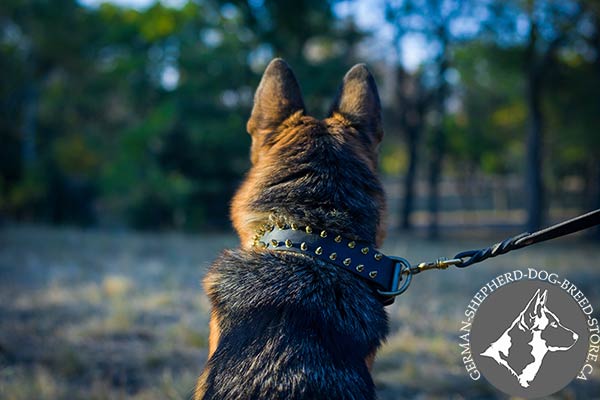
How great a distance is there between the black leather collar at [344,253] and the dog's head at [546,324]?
3.57 ft

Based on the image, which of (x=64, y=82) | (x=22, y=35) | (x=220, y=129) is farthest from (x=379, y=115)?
(x=64, y=82)

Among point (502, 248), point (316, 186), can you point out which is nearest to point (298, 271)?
point (316, 186)

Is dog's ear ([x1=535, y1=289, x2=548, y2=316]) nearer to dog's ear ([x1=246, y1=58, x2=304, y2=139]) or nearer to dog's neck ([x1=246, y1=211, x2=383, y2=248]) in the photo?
dog's neck ([x1=246, y1=211, x2=383, y2=248])

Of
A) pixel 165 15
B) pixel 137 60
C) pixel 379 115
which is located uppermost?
pixel 165 15

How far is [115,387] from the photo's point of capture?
15.3 ft

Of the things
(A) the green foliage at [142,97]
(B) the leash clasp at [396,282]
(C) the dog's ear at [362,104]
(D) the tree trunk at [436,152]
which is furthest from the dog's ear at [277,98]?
(D) the tree trunk at [436,152]

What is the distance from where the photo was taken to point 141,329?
6.54m

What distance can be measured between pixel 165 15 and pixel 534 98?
63.1 feet

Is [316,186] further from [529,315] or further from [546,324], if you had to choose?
[546,324]

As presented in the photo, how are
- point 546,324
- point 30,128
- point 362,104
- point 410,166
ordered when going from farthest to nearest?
point 410,166
point 30,128
point 546,324
point 362,104

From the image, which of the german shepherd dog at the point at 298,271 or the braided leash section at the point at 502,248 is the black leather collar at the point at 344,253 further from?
the braided leash section at the point at 502,248

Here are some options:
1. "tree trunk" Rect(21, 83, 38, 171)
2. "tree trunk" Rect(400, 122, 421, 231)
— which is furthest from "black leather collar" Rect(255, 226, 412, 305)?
"tree trunk" Rect(21, 83, 38, 171)

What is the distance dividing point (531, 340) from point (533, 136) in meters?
19.1

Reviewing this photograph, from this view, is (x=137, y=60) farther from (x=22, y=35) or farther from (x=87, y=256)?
(x=87, y=256)
